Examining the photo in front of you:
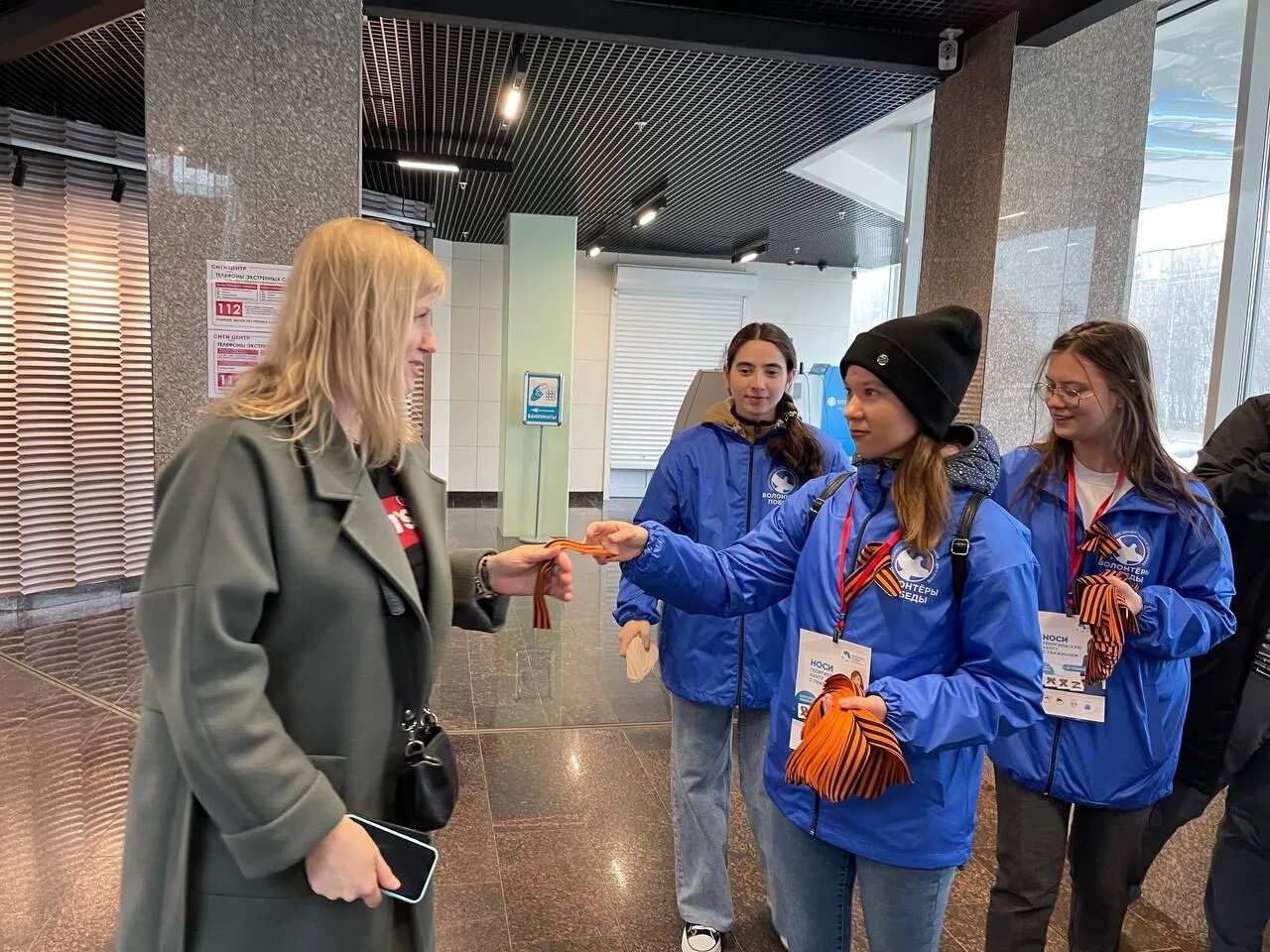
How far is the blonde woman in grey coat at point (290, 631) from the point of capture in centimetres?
104

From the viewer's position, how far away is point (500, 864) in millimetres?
2832

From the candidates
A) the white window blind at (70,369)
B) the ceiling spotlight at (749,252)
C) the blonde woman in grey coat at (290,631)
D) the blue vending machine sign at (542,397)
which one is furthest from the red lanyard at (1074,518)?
the ceiling spotlight at (749,252)

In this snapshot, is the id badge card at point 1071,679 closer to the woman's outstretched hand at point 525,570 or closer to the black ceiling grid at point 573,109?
the woman's outstretched hand at point 525,570

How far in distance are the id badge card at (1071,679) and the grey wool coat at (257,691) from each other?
1.45m

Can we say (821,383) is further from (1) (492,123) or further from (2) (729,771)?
(2) (729,771)

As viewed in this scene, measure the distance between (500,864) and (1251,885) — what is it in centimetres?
215

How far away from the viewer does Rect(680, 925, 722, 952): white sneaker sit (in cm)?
237

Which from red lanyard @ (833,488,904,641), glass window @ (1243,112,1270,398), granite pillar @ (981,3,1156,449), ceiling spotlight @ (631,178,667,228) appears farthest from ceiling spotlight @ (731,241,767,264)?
red lanyard @ (833,488,904,641)

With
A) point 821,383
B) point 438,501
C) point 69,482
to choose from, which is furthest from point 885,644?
point 821,383

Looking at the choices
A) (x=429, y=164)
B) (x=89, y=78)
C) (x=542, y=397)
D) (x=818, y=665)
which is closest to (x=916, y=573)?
(x=818, y=665)

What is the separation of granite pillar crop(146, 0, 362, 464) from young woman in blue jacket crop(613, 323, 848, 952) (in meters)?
1.73

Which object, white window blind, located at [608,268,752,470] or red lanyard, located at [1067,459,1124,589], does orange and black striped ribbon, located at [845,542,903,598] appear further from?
white window blind, located at [608,268,752,470]

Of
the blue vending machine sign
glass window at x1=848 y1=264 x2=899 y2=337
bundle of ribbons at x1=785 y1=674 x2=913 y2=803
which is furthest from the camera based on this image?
glass window at x1=848 y1=264 x2=899 y2=337

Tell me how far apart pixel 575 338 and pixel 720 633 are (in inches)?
407
